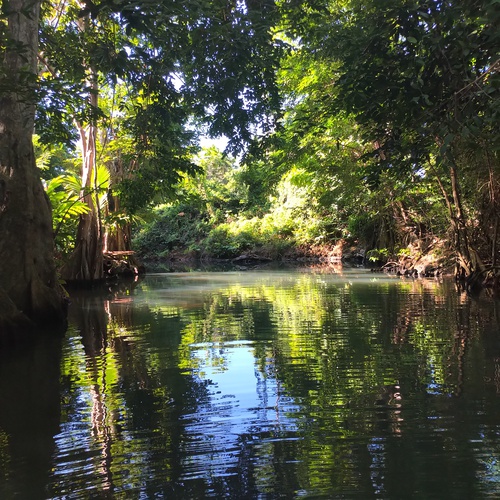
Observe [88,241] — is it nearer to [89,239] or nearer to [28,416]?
[89,239]

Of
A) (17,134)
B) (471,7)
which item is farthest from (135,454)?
(17,134)

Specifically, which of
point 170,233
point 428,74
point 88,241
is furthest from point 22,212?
point 170,233

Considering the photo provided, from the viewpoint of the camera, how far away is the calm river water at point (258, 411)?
2.54 m

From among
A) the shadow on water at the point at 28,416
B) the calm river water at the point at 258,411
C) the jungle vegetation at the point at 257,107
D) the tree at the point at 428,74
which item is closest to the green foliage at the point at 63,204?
the jungle vegetation at the point at 257,107

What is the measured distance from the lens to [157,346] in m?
6.03

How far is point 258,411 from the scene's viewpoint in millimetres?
3584

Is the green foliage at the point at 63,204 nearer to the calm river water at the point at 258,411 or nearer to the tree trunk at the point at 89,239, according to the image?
the tree trunk at the point at 89,239

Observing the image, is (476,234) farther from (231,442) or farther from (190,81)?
(231,442)

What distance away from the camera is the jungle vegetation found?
16.0ft

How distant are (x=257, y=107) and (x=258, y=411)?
20.3ft

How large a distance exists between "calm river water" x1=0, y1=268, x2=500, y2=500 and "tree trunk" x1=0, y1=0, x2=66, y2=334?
808 mm

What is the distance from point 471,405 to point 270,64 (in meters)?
6.06

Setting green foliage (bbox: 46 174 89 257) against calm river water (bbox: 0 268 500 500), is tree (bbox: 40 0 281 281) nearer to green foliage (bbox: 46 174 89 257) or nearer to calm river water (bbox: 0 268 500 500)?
green foliage (bbox: 46 174 89 257)

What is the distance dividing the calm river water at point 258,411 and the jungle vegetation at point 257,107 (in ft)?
6.84
